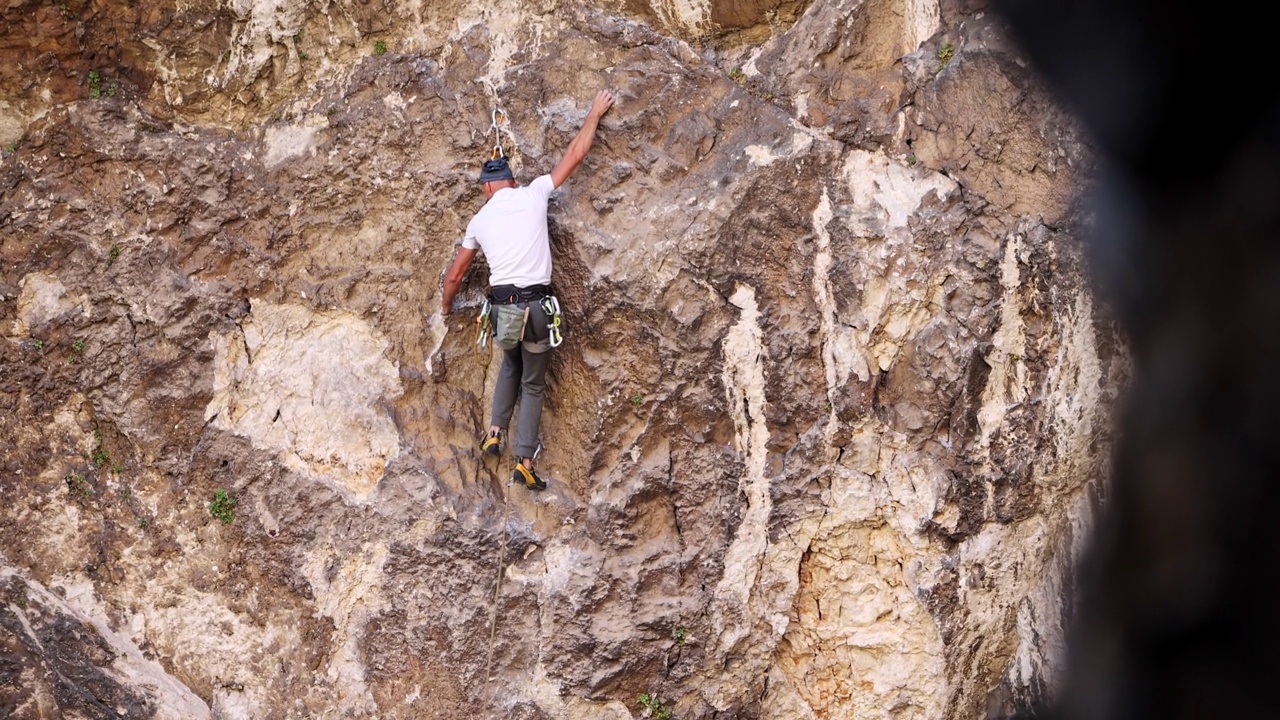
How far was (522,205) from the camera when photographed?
6.02 meters

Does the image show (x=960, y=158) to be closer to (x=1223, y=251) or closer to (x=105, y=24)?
(x=1223, y=251)

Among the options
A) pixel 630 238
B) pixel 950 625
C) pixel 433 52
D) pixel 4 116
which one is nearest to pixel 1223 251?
pixel 950 625

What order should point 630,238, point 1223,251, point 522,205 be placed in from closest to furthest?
point 1223,251, point 522,205, point 630,238

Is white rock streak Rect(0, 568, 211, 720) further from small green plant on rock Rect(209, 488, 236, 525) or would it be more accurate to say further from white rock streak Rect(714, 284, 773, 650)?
white rock streak Rect(714, 284, 773, 650)

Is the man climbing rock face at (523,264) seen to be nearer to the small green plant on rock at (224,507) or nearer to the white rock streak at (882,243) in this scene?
the white rock streak at (882,243)

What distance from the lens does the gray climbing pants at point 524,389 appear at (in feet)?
20.7

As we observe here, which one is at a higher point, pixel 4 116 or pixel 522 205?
pixel 522 205

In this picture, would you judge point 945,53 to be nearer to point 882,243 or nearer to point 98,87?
point 882,243

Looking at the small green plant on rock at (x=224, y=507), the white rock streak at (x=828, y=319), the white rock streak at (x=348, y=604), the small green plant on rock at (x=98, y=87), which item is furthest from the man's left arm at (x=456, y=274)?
the small green plant on rock at (x=98, y=87)

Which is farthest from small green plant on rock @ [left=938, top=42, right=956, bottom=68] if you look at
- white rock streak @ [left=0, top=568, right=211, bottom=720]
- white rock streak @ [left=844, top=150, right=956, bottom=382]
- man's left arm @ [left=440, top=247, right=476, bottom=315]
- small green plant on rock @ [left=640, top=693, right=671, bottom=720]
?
white rock streak @ [left=0, top=568, right=211, bottom=720]

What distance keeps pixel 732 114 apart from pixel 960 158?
4.45ft

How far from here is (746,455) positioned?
6.51m

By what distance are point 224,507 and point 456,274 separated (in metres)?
2.07

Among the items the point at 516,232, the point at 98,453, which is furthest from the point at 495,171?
the point at 98,453
